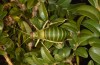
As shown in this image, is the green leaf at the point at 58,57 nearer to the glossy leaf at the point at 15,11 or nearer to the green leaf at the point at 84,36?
the green leaf at the point at 84,36

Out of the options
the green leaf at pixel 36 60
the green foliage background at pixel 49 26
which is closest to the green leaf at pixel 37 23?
the green foliage background at pixel 49 26

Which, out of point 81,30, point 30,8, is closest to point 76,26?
point 81,30

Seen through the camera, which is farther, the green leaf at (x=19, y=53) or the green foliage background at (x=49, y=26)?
the green leaf at (x=19, y=53)

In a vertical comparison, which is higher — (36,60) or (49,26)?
(49,26)

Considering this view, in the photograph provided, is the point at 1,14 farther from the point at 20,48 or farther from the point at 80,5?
the point at 80,5

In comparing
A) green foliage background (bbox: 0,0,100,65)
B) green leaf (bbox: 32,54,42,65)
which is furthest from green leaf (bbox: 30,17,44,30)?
green leaf (bbox: 32,54,42,65)

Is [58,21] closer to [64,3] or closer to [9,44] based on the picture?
[64,3]

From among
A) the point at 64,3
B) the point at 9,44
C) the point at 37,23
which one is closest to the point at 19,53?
the point at 9,44
